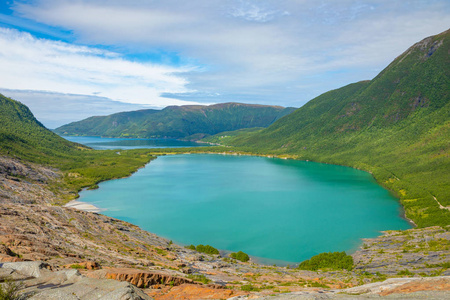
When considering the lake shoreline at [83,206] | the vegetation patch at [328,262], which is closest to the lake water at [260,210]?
the lake shoreline at [83,206]

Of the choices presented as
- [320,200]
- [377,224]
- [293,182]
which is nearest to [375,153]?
[293,182]

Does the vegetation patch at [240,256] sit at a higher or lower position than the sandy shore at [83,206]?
lower

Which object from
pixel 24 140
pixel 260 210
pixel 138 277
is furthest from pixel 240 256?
pixel 24 140

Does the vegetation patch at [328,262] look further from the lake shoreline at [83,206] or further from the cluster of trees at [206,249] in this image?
the lake shoreline at [83,206]

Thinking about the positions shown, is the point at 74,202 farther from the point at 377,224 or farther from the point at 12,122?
the point at 12,122

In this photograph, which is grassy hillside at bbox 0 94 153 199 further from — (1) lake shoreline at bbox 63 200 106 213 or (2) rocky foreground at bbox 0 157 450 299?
(2) rocky foreground at bbox 0 157 450 299

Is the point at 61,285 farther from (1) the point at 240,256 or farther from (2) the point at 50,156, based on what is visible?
(2) the point at 50,156

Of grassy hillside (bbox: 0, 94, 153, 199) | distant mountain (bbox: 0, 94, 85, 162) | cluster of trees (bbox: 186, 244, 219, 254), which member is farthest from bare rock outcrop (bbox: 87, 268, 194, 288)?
distant mountain (bbox: 0, 94, 85, 162)
